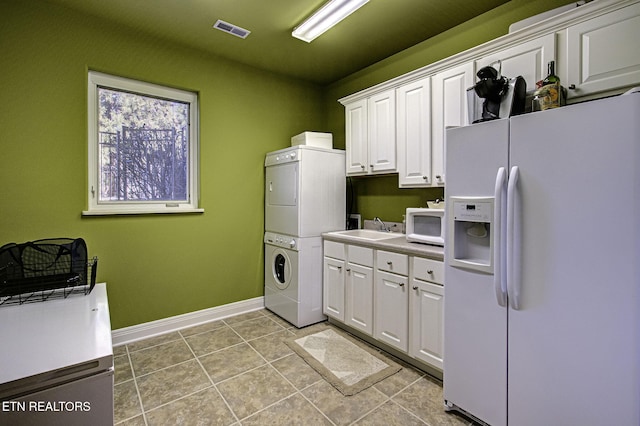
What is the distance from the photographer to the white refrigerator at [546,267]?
124cm

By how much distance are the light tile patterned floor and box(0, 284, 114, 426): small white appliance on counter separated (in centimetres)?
78

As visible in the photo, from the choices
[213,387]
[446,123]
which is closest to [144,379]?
[213,387]

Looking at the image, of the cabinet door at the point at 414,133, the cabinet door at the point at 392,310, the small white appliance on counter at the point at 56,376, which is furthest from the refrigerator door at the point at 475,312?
the small white appliance on counter at the point at 56,376

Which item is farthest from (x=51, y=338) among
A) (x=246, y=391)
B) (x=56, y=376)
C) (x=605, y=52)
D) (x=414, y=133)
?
(x=605, y=52)

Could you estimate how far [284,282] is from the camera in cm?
322

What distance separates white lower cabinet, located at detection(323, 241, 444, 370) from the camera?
6.91ft

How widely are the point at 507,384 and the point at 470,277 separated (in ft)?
1.80

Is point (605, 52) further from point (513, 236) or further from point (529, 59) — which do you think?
point (513, 236)

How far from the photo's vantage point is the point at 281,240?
10.7 feet

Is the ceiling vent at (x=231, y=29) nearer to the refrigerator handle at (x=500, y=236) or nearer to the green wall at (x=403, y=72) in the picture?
the green wall at (x=403, y=72)

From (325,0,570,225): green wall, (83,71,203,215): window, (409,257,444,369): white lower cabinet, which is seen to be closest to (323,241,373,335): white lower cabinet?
(409,257,444,369): white lower cabinet

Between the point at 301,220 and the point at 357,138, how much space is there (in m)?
1.03

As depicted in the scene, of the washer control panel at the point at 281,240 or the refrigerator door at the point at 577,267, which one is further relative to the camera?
the washer control panel at the point at 281,240

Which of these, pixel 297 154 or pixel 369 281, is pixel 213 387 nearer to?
pixel 369 281
